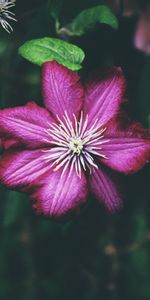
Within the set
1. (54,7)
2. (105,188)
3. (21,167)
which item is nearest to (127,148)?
(105,188)

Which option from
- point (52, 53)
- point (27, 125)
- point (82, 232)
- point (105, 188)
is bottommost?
point (82, 232)

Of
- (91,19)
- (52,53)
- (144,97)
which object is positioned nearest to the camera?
(52,53)

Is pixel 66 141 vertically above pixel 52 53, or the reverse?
pixel 52 53

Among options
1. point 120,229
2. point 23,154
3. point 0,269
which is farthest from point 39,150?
point 0,269

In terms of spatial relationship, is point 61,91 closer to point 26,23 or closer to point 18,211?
point 26,23

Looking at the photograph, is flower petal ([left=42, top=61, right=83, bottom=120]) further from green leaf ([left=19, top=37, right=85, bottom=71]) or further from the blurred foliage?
the blurred foliage

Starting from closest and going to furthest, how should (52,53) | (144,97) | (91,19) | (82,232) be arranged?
(52,53) → (91,19) → (144,97) → (82,232)

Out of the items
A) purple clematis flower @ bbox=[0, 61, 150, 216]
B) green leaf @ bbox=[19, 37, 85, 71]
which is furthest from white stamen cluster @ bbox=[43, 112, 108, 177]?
green leaf @ bbox=[19, 37, 85, 71]

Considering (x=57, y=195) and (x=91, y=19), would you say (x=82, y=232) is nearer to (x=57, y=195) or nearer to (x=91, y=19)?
(x=57, y=195)

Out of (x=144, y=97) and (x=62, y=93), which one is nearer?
(x=62, y=93)
